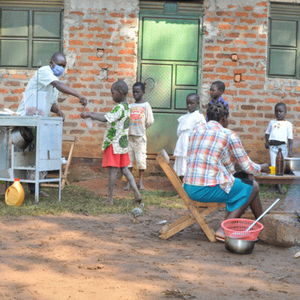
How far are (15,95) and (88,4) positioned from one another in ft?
6.69

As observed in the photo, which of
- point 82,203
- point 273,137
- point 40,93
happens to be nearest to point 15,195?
point 82,203

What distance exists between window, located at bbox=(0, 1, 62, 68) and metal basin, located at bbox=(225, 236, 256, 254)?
6.00 meters

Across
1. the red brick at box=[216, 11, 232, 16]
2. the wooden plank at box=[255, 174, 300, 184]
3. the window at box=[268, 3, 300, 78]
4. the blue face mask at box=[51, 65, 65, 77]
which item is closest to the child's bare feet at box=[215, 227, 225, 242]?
the wooden plank at box=[255, 174, 300, 184]

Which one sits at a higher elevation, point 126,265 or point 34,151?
point 34,151

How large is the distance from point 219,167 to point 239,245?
785 millimetres

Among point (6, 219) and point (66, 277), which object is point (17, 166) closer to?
point (6, 219)

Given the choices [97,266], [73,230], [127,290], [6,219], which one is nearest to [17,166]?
[6,219]

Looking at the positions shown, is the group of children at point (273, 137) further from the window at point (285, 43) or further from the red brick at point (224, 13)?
the red brick at point (224, 13)

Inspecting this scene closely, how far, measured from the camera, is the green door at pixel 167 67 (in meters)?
9.84

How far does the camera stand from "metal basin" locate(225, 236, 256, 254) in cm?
497

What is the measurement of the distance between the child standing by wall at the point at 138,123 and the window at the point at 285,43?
262 cm

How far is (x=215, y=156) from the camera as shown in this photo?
5.27 metres

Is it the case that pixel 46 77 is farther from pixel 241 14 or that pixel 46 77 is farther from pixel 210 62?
pixel 241 14

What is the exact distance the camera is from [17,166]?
734 centimetres
